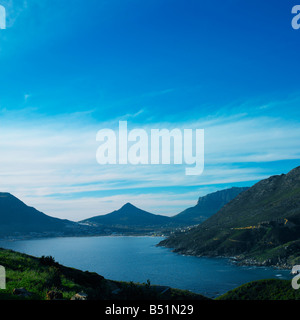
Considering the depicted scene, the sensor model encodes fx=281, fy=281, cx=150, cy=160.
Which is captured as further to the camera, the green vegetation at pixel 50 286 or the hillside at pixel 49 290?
the green vegetation at pixel 50 286

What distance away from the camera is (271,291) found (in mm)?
105375

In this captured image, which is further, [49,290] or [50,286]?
[50,286]

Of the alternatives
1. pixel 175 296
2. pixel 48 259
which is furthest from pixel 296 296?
pixel 48 259

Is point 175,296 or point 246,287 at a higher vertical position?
point 175,296

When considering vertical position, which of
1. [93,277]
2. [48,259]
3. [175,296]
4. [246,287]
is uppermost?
[48,259]

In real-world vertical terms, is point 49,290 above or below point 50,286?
above

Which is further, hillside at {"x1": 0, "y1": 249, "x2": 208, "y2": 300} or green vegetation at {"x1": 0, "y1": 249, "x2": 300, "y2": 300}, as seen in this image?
green vegetation at {"x1": 0, "y1": 249, "x2": 300, "y2": 300}
